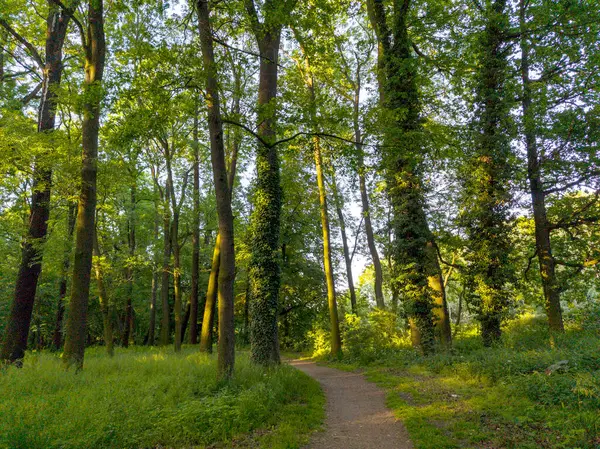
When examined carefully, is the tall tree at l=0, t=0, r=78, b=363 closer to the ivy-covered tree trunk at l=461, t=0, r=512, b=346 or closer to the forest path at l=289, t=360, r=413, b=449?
the forest path at l=289, t=360, r=413, b=449

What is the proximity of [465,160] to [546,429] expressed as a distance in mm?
9882

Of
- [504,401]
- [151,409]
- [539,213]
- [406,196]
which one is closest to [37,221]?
[151,409]

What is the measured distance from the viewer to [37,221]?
11.2 m

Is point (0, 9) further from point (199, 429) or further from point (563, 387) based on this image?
point (563, 387)

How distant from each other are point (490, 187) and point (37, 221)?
15.5m

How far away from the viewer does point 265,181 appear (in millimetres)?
10539

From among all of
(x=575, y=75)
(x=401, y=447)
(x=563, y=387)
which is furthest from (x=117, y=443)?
(x=575, y=75)

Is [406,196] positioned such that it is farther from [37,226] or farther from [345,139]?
[37,226]

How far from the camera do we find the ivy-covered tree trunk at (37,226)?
10.2 metres

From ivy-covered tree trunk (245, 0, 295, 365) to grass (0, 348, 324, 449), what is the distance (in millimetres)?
1546

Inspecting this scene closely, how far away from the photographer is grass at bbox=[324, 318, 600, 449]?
178 inches

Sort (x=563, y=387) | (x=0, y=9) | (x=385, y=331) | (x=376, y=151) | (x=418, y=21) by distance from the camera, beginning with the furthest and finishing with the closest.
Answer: (x=385, y=331) → (x=418, y=21) → (x=0, y=9) → (x=376, y=151) → (x=563, y=387)

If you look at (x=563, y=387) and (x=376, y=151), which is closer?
(x=563, y=387)

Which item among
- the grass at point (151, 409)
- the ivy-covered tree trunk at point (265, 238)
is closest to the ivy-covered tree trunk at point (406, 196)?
the ivy-covered tree trunk at point (265, 238)
